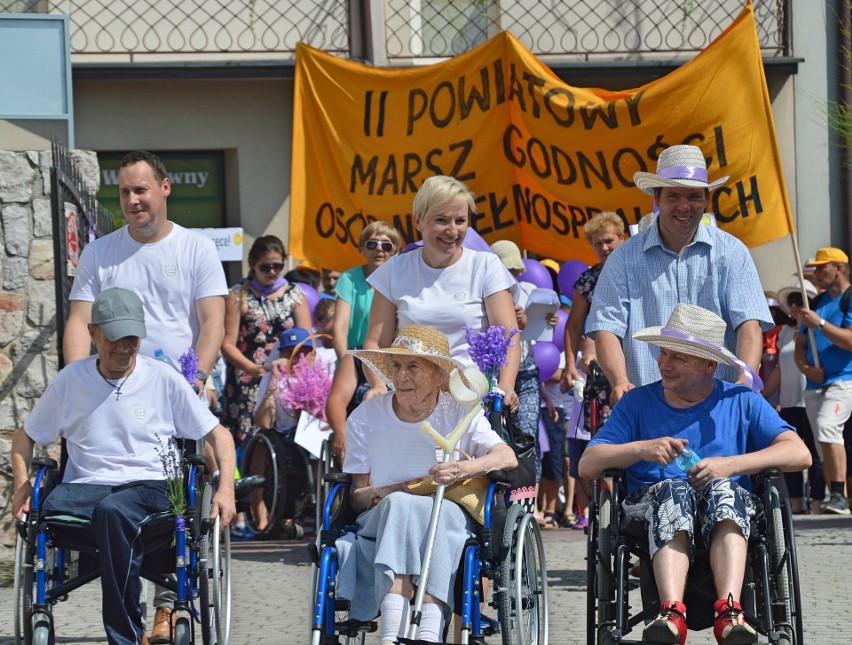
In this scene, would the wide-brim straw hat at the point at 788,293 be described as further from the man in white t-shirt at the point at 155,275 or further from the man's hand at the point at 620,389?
the man in white t-shirt at the point at 155,275

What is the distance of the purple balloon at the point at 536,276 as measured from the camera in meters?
12.4

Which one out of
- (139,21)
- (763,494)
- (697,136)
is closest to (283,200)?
(139,21)

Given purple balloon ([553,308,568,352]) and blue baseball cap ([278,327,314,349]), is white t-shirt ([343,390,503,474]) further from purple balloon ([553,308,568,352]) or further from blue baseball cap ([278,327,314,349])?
purple balloon ([553,308,568,352])

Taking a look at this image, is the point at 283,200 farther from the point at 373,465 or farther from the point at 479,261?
the point at 373,465

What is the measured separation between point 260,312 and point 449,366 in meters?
5.01

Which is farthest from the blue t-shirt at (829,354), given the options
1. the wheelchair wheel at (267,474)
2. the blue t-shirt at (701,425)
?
the blue t-shirt at (701,425)

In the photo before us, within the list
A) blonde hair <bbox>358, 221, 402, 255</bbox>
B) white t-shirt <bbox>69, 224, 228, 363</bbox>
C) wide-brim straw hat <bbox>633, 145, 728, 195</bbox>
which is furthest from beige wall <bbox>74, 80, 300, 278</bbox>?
wide-brim straw hat <bbox>633, 145, 728, 195</bbox>

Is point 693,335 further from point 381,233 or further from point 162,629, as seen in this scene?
point 381,233

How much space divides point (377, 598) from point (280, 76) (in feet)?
35.4

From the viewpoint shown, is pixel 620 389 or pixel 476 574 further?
pixel 620 389

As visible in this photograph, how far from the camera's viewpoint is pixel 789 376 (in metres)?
12.0

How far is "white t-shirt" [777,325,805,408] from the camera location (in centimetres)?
1192

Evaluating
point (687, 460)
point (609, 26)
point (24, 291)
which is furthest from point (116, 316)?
point (609, 26)

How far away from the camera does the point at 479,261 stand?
720 cm
